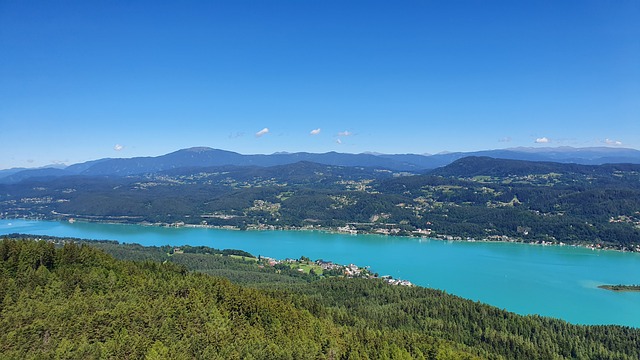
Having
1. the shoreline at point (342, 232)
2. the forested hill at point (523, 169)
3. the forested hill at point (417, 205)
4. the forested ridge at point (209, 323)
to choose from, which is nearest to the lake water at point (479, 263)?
the shoreline at point (342, 232)

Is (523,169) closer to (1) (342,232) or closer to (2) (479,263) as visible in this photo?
(1) (342,232)

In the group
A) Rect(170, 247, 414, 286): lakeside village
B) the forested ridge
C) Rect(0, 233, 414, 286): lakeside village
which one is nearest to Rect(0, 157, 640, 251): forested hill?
Rect(170, 247, 414, 286): lakeside village

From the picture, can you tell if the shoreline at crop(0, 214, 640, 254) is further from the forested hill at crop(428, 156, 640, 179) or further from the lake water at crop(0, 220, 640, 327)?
the forested hill at crop(428, 156, 640, 179)

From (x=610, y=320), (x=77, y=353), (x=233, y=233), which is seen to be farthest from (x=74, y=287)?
(x=233, y=233)

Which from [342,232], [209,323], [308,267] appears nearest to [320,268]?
[308,267]

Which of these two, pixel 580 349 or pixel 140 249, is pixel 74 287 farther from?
pixel 140 249

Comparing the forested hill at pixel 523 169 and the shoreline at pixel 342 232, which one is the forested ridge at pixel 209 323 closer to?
the shoreline at pixel 342 232
